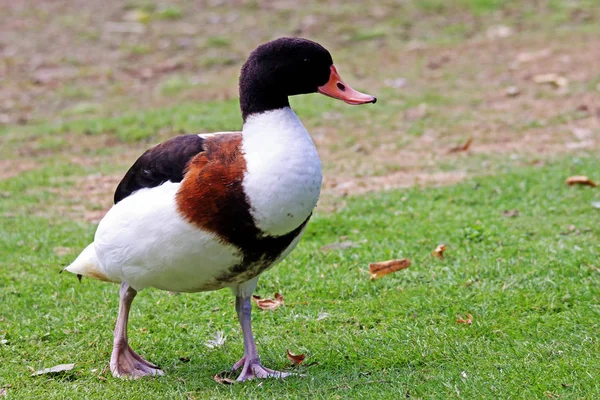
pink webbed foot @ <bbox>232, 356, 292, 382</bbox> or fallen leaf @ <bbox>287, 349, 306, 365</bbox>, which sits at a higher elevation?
pink webbed foot @ <bbox>232, 356, 292, 382</bbox>

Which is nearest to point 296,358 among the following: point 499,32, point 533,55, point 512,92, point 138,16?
point 512,92

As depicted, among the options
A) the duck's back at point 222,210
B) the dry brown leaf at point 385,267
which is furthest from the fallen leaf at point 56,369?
the dry brown leaf at point 385,267

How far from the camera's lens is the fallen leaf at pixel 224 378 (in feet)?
16.0

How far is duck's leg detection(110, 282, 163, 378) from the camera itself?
4992 mm

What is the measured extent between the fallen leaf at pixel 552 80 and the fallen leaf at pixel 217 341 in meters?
7.84

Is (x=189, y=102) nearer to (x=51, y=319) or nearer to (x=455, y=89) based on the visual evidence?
(x=455, y=89)

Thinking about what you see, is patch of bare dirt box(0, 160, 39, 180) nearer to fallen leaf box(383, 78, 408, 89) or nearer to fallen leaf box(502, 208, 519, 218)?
fallen leaf box(383, 78, 408, 89)

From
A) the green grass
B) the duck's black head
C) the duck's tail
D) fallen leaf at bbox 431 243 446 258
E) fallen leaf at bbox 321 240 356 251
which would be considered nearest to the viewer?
the duck's black head

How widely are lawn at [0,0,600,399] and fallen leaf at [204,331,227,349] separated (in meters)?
0.04

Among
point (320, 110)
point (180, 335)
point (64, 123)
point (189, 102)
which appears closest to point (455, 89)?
point (320, 110)

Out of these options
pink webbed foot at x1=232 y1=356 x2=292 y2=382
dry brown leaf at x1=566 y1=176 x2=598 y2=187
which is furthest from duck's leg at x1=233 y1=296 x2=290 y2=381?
dry brown leaf at x1=566 y1=176 x2=598 y2=187

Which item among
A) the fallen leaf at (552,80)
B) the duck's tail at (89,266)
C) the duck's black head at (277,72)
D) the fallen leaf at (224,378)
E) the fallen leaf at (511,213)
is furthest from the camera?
the fallen leaf at (552,80)

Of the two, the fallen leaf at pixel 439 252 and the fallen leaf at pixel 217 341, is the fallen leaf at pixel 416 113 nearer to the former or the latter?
the fallen leaf at pixel 439 252

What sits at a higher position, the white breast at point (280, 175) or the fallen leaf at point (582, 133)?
the white breast at point (280, 175)
